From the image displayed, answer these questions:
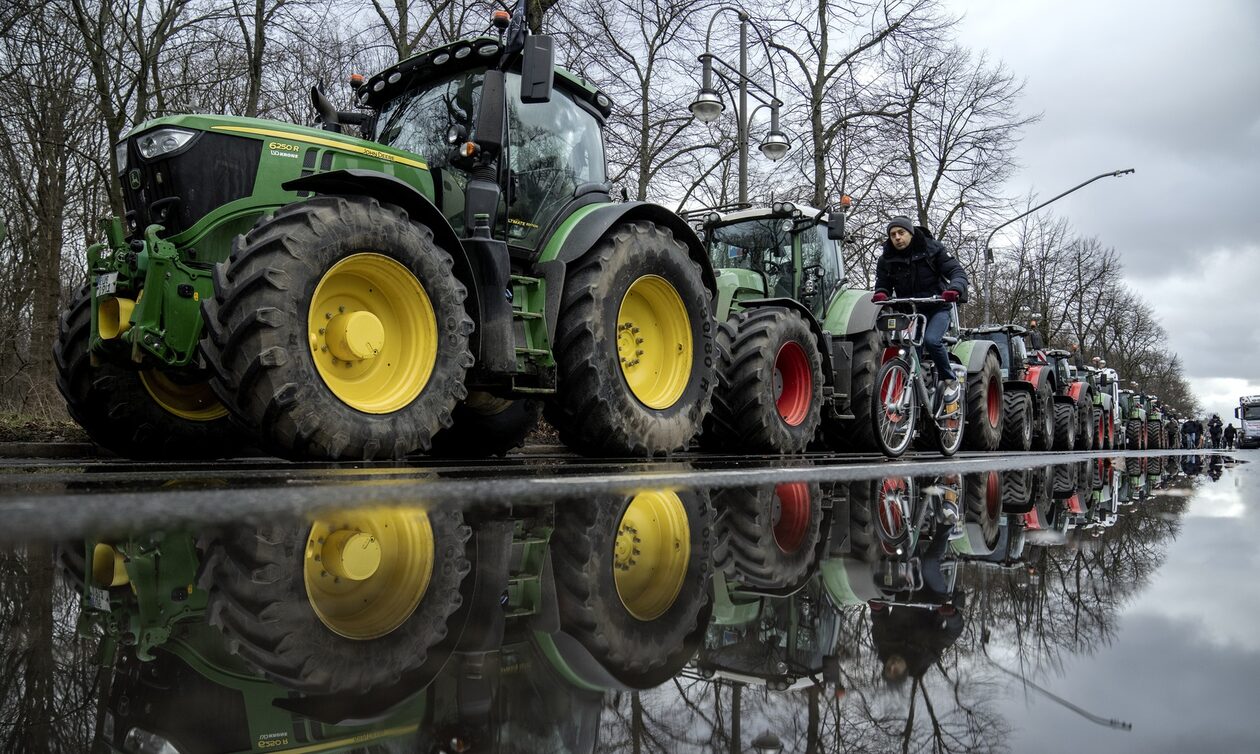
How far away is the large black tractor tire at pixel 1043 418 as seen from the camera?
16594 mm

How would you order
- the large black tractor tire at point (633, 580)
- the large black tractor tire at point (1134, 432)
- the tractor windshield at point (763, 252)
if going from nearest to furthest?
the large black tractor tire at point (633, 580) < the tractor windshield at point (763, 252) < the large black tractor tire at point (1134, 432)

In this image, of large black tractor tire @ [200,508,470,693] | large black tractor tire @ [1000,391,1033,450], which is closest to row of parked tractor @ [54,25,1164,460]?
large black tractor tire @ [200,508,470,693]

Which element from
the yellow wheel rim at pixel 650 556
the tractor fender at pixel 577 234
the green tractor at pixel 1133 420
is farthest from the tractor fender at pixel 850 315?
the green tractor at pixel 1133 420

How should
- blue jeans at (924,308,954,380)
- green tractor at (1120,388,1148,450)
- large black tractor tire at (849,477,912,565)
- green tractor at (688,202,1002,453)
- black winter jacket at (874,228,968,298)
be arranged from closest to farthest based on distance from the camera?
large black tractor tire at (849,477,912,565), green tractor at (688,202,1002,453), blue jeans at (924,308,954,380), black winter jacket at (874,228,968,298), green tractor at (1120,388,1148,450)

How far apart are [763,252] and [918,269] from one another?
6.72 ft

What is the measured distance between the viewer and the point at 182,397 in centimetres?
615

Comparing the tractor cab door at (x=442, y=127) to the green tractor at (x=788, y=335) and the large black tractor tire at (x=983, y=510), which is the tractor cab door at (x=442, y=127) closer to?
the green tractor at (x=788, y=335)

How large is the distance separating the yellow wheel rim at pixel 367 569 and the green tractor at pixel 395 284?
2.08 metres

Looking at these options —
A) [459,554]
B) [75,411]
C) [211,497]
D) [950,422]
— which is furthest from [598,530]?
[950,422]

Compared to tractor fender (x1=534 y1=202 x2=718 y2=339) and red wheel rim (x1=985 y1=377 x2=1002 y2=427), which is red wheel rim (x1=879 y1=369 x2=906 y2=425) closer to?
tractor fender (x1=534 y1=202 x2=718 y2=339)

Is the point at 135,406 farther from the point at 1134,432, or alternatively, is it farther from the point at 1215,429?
the point at 1215,429

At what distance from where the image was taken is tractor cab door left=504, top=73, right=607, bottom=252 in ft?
20.7

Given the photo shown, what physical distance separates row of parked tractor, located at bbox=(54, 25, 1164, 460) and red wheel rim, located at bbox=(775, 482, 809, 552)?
2012 mm

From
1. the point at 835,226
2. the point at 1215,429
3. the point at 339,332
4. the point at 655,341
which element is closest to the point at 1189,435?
the point at 1215,429
